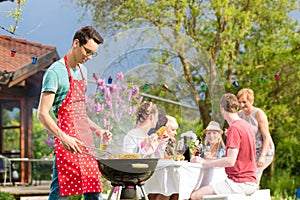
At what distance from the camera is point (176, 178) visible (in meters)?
5.12

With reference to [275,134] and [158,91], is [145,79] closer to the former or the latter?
[158,91]

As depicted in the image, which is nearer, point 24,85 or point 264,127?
point 264,127

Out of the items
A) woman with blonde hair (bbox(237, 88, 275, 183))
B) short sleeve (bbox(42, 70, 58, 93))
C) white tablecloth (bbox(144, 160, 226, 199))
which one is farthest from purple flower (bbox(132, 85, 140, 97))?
woman with blonde hair (bbox(237, 88, 275, 183))

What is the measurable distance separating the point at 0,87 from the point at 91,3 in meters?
2.10

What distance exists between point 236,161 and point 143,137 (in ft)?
4.26

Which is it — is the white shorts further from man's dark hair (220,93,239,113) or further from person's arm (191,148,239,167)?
man's dark hair (220,93,239,113)

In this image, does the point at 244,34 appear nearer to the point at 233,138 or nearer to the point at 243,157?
the point at 243,157

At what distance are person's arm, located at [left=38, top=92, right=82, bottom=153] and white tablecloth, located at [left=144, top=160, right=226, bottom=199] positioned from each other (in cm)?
160

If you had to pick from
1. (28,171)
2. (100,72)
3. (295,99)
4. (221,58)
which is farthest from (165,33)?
(28,171)

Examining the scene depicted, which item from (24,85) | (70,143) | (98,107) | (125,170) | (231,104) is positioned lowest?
(125,170)

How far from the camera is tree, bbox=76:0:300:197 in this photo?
399 inches

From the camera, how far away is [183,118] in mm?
5289

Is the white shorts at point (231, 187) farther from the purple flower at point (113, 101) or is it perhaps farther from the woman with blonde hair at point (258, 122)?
the woman with blonde hair at point (258, 122)

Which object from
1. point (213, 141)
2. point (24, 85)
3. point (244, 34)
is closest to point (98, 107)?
point (213, 141)
